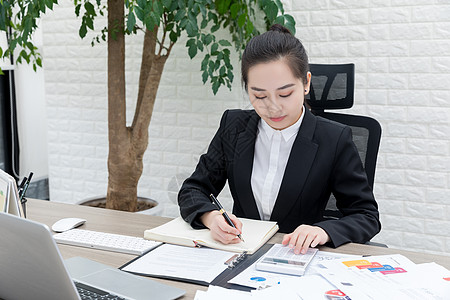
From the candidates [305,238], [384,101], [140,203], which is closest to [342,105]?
[305,238]

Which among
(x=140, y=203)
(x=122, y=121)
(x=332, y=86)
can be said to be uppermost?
(x=332, y=86)

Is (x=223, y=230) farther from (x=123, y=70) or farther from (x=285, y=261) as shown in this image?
(x=123, y=70)

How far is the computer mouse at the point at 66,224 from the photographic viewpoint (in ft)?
4.74

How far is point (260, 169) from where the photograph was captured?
1.58m

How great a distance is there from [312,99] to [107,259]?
0.96 metres

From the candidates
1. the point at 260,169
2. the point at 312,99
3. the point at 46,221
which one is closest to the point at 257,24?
the point at 312,99

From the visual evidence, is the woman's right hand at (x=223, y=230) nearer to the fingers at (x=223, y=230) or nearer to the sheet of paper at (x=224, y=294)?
the fingers at (x=223, y=230)

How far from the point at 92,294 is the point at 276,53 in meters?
0.79

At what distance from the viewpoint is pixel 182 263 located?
3.87ft

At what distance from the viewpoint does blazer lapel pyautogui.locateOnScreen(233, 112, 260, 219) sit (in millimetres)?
1570

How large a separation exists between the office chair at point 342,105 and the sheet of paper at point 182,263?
67cm

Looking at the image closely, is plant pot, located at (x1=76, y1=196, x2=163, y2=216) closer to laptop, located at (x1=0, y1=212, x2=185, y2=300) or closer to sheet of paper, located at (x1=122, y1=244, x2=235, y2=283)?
sheet of paper, located at (x1=122, y1=244, x2=235, y2=283)

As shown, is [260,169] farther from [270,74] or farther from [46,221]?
[46,221]

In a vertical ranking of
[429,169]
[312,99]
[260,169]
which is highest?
[312,99]
